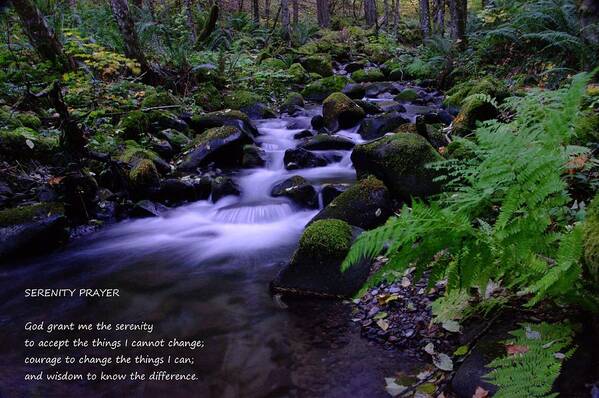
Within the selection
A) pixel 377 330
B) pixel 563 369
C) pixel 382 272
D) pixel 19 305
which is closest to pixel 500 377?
pixel 563 369

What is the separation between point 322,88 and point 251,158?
646cm

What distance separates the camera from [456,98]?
10.3 meters

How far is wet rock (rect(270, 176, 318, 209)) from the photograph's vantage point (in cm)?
682

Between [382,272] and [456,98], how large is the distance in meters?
9.05

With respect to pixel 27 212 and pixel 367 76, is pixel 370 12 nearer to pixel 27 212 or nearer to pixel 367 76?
pixel 367 76

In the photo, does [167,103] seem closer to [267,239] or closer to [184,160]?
[184,160]

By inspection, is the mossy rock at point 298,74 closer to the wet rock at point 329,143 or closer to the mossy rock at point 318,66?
the mossy rock at point 318,66

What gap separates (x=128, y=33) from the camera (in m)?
10.3

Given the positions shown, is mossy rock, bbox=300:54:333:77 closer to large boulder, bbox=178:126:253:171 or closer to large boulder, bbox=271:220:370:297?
large boulder, bbox=178:126:253:171

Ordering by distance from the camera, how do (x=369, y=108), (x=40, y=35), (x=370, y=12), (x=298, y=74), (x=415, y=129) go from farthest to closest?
1. (x=370, y=12)
2. (x=298, y=74)
3. (x=369, y=108)
4. (x=40, y=35)
5. (x=415, y=129)

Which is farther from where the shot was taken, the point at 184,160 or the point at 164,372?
the point at 184,160

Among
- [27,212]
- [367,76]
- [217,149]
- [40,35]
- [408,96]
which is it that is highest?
[40,35]

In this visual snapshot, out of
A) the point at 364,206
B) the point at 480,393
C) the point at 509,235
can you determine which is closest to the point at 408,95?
the point at 364,206

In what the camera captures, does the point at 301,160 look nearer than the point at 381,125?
Yes
